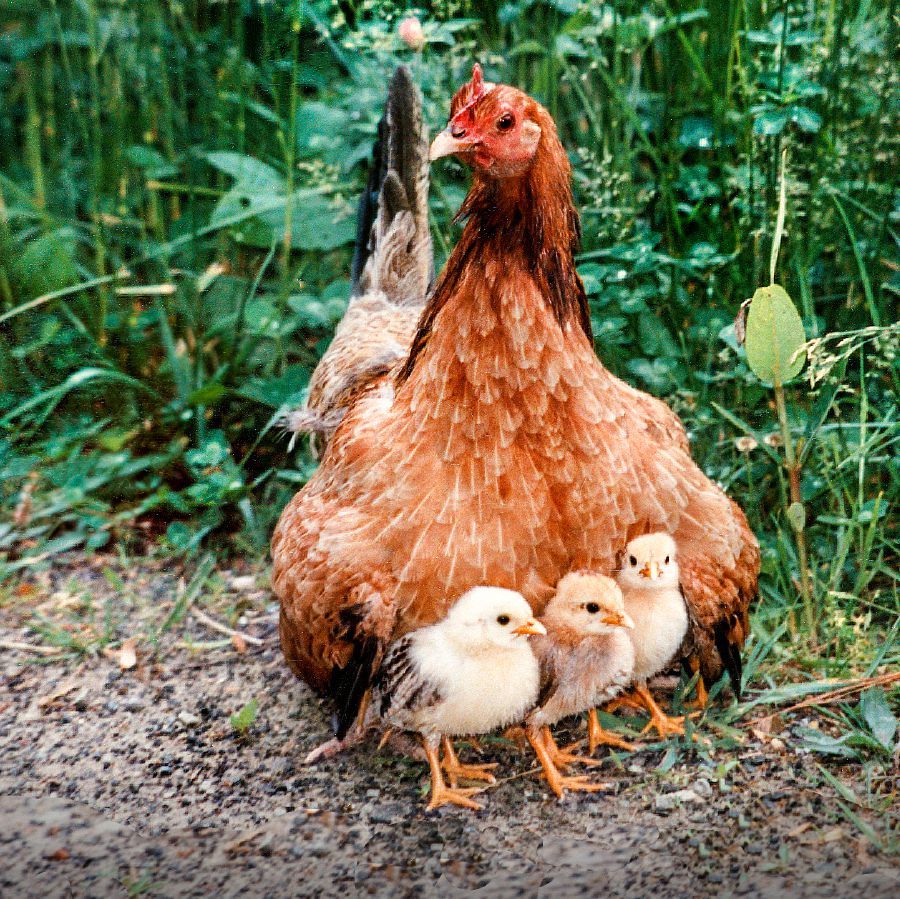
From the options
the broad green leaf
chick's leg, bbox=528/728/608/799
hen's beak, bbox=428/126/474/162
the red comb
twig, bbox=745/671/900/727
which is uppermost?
the red comb

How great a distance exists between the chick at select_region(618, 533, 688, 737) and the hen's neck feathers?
53 cm

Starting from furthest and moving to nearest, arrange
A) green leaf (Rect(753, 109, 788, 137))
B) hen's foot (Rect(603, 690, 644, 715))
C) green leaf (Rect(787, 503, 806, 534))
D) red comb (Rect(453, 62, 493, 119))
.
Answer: green leaf (Rect(753, 109, 788, 137)) → hen's foot (Rect(603, 690, 644, 715)) → green leaf (Rect(787, 503, 806, 534)) → red comb (Rect(453, 62, 493, 119))

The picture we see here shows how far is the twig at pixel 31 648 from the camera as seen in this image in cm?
327

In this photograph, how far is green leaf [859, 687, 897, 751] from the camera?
2580 millimetres

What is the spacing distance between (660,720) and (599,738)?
158mm

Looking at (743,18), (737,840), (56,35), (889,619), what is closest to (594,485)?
(737,840)

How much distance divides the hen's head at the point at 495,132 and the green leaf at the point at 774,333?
681mm

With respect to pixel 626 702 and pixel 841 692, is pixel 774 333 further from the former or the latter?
pixel 626 702

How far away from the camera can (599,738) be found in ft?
8.92

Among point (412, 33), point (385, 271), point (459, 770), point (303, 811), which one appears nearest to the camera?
point (303, 811)

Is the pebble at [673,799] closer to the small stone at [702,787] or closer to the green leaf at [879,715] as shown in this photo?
the small stone at [702,787]

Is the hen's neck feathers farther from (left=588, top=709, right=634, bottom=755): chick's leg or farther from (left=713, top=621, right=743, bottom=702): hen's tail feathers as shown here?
(left=588, top=709, right=634, bottom=755): chick's leg

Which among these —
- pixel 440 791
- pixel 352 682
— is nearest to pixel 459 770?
pixel 440 791

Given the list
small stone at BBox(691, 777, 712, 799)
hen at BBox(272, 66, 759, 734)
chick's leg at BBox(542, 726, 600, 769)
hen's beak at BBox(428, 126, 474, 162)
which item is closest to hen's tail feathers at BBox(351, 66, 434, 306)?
hen at BBox(272, 66, 759, 734)
